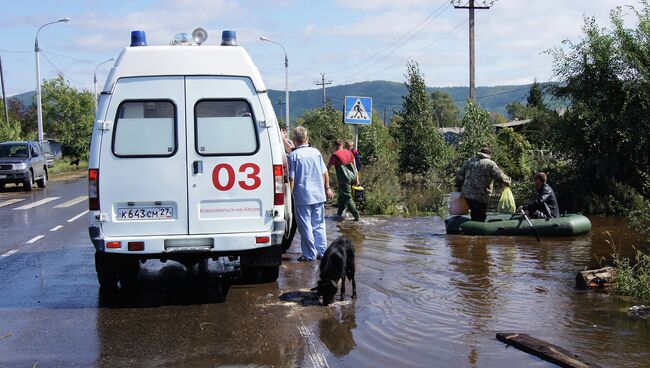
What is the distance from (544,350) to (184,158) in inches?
163

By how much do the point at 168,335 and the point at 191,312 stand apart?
0.88 metres

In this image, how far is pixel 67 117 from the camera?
48094mm

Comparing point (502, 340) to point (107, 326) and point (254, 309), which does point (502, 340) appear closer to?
point (254, 309)

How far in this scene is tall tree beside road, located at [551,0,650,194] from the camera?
15.9 m

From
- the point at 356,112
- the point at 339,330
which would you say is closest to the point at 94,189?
the point at 339,330

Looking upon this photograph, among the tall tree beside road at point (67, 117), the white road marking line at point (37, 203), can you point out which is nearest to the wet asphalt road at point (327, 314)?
the white road marking line at point (37, 203)

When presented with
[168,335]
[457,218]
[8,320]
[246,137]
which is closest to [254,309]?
[168,335]

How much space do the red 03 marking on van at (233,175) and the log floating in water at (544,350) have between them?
3065 millimetres

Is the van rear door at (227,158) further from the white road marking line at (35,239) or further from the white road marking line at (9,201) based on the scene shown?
the white road marking line at (9,201)

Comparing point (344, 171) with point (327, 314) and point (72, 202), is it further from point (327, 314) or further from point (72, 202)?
point (72, 202)

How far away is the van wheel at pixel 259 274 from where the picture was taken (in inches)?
348

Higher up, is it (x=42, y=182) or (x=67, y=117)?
(x=67, y=117)

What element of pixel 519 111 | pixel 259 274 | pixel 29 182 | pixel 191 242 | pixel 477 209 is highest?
pixel 519 111

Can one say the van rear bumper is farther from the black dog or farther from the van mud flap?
the black dog
